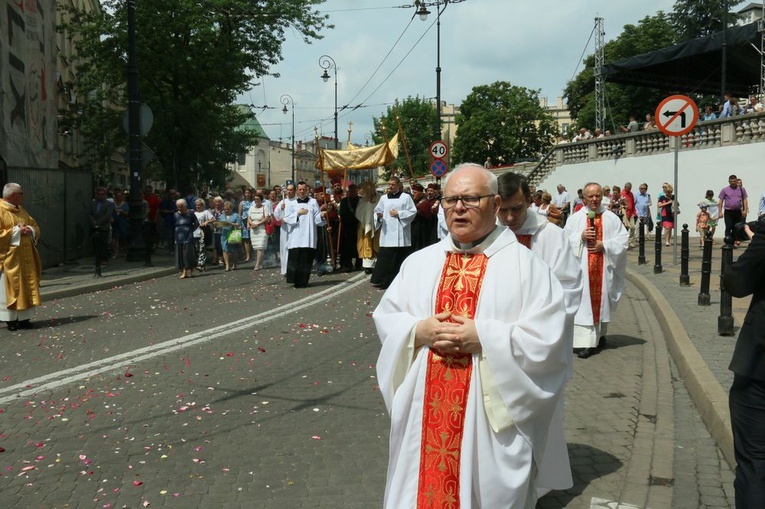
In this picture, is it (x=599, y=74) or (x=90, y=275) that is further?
(x=599, y=74)

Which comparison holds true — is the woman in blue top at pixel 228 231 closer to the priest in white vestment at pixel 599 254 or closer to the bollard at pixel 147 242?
the bollard at pixel 147 242

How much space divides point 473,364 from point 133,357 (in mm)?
6143

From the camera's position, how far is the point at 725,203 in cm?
2098

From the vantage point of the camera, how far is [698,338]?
9.21 meters

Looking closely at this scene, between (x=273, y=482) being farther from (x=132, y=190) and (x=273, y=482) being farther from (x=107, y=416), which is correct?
(x=132, y=190)

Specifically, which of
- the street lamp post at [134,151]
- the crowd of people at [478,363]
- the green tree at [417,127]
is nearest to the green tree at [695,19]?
the green tree at [417,127]

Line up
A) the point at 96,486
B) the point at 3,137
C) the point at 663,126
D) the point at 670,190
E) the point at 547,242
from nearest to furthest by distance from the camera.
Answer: the point at 96,486 → the point at 547,242 → the point at 663,126 → the point at 3,137 → the point at 670,190

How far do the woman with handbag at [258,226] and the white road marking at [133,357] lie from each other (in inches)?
281

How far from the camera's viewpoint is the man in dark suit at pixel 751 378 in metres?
3.65

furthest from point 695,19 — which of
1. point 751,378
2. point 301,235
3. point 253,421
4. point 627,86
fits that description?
point 751,378

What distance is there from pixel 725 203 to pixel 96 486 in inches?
759

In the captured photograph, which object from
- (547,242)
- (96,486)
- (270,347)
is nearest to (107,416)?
(96,486)

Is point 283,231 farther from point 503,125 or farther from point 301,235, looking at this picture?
A: point 503,125

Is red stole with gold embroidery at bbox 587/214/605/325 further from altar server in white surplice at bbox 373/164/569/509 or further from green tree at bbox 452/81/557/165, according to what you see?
green tree at bbox 452/81/557/165
